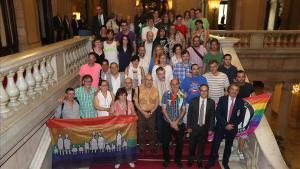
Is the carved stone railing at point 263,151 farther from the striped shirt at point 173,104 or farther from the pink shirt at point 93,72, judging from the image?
the pink shirt at point 93,72

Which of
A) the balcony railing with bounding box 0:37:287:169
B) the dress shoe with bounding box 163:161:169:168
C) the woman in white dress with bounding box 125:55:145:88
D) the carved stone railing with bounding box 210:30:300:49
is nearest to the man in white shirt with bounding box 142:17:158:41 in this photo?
the woman in white dress with bounding box 125:55:145:88


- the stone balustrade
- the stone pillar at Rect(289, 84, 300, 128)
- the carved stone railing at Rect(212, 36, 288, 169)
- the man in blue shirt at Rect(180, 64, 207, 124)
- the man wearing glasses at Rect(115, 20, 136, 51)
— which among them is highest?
the man wearing glasses at Rect(115, 20, 136, 51)

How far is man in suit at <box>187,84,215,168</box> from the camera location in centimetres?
525

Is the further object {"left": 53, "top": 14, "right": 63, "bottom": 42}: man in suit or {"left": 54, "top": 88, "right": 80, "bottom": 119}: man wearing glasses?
{"left": 53, "top": 14, "right": 63, "bottom": 42}: man in suit

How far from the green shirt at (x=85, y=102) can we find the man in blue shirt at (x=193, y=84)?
1851 millimetres

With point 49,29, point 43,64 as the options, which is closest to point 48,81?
point 43,64

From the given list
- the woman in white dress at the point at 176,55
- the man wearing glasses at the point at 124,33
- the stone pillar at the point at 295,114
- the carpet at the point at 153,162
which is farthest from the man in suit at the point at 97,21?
the stone pillar at the point at 295,114

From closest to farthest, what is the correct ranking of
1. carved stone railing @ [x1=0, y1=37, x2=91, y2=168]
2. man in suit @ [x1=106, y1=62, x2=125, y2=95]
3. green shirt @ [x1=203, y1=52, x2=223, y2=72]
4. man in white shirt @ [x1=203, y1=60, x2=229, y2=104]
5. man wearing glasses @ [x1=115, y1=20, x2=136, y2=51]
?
carved stone railing @ [x1=0, y1=37, x2=91, y2=168] → man in white shirt @ [x1=203, y1=60, x2=229, y2=104] → man in suit @ [x1=106, y1=62, x2=125, y2=95] → green shirt @ [x1=203, y1=52, x2=223, y2=72] → man wearing glasses @ [x1=115, y1=20, x2=136, y2=51]

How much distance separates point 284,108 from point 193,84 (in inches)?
425

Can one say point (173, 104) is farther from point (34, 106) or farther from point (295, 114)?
point (295, 114)

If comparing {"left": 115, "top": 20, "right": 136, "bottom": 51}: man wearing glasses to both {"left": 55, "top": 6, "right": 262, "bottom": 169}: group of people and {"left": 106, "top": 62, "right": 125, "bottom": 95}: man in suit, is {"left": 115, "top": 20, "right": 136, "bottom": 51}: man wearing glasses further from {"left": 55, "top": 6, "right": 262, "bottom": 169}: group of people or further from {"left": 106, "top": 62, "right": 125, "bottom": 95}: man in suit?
{"left": 106, "top": 62, "right": 125, "bottom": 95}: man in suit

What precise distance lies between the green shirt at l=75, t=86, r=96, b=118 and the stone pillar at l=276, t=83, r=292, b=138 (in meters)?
11.2

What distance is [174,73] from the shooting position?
6.50 m

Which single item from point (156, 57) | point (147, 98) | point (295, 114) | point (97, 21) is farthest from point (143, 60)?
point (295, 114)
